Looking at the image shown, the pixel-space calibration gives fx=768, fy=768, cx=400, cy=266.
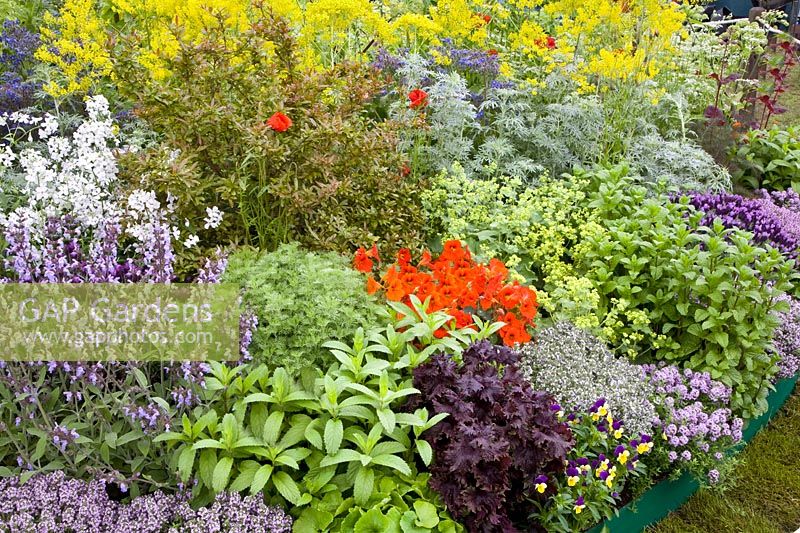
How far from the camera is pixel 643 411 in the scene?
10.6 feet

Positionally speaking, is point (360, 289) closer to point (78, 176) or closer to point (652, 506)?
point (78, 176)

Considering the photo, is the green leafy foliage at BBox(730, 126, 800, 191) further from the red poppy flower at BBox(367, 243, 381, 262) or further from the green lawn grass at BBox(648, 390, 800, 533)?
the red poppy flower at BBox(367, 243, 381, 262)

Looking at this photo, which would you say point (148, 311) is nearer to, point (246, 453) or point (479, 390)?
point (246, 453)

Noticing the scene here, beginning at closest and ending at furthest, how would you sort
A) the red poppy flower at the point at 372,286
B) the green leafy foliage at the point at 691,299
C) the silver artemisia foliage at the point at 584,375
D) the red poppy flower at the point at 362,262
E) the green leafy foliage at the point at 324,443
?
the green leafy foliage at the point at 324,443
the silver artemisia foliage at the point at 584,375
the red poppy flower at the point at 372,286
the red poppy flower at the point at 362,262
the green leafy foliage at the point at 691,299

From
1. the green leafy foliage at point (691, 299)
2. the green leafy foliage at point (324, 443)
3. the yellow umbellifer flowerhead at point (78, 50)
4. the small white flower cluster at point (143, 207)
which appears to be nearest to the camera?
the green leafy foliage at point (324, 443)

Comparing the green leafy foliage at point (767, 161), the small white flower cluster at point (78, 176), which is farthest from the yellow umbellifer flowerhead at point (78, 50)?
the green leafy foliage at point (767, 161)

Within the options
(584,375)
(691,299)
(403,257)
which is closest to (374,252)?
(403,257)

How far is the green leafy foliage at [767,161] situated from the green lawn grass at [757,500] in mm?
2597

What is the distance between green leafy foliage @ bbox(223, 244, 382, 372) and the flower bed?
0.05 feet

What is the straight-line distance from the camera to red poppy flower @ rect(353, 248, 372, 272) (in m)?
3.49

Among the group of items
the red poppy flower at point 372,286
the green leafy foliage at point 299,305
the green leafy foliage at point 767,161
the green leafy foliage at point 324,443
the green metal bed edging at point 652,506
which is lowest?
the green metal bed edging at point 652,506

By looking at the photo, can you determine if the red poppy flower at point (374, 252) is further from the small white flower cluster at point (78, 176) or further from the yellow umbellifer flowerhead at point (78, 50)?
the yellow umbellifer flowerhead at point (78, 50)

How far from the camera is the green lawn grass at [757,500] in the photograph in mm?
3375

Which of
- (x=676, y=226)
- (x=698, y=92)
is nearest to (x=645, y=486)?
(x=676, y=226)
